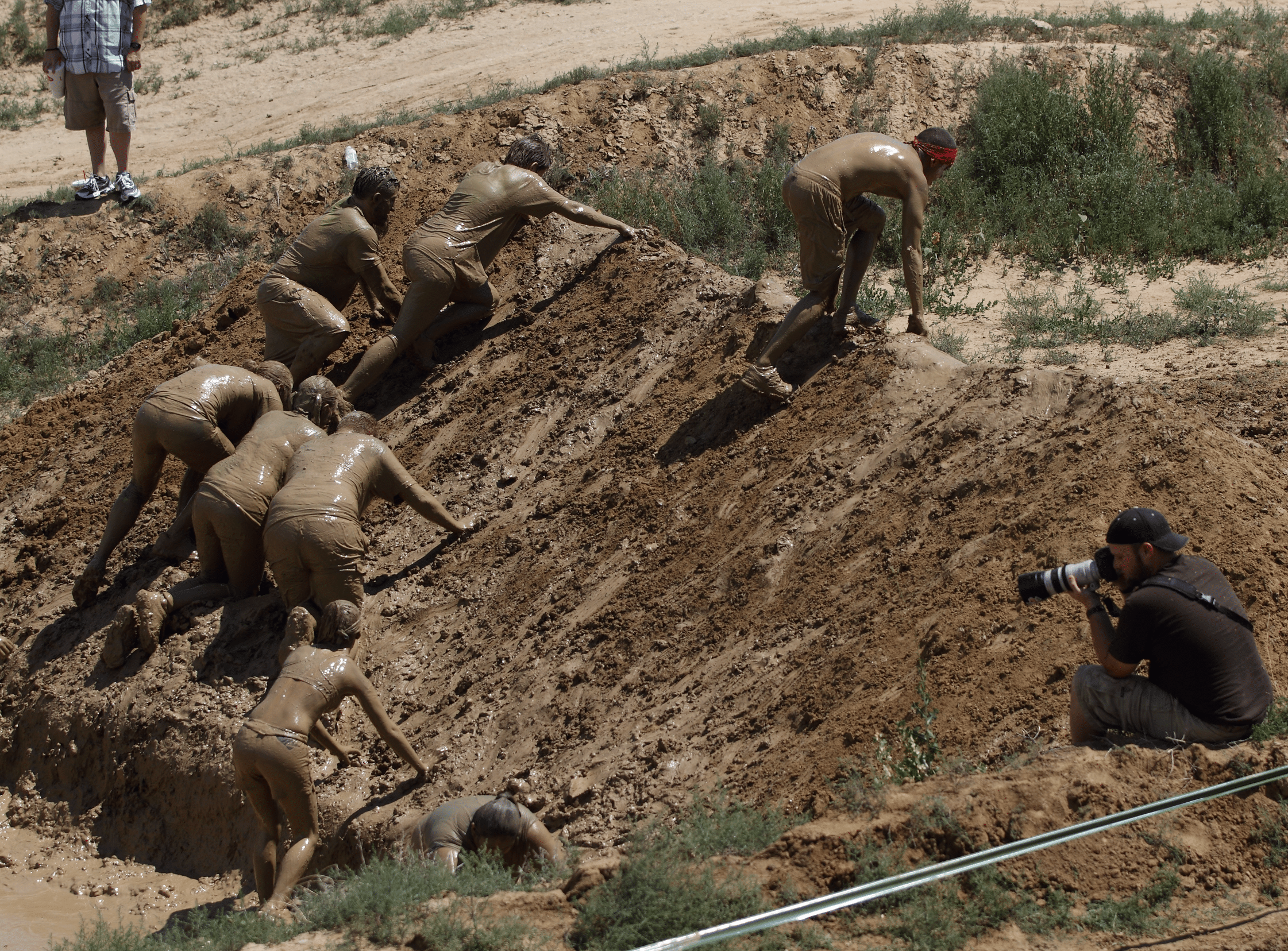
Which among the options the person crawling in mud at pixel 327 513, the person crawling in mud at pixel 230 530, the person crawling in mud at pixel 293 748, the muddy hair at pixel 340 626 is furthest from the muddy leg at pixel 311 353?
the person crawling in mud at pixel 293 748

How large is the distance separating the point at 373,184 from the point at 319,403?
1961mm

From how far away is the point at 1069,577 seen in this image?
398 centimetres

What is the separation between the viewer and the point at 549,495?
7133 mm

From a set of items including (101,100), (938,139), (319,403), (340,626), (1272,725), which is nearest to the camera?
(1272,725)

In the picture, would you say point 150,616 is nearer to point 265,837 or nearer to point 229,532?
point 229,532

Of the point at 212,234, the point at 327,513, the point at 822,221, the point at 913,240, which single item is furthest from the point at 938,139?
the point at 212,234

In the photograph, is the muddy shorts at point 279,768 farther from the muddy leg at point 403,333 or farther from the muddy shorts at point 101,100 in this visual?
the muddy shorts at point 101,100

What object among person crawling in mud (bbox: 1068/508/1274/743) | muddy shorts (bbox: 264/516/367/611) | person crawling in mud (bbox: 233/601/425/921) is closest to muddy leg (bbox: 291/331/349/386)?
muddy shorts (bbox: 264/516/367/611)

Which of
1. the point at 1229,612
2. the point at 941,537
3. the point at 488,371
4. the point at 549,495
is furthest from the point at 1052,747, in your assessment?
the point at 488,371

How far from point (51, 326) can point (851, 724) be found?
9.75m

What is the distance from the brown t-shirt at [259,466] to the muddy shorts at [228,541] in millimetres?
37

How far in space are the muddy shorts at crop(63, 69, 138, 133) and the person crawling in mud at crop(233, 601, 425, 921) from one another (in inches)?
303

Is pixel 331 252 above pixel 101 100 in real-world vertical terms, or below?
below

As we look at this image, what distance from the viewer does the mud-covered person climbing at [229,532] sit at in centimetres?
679
